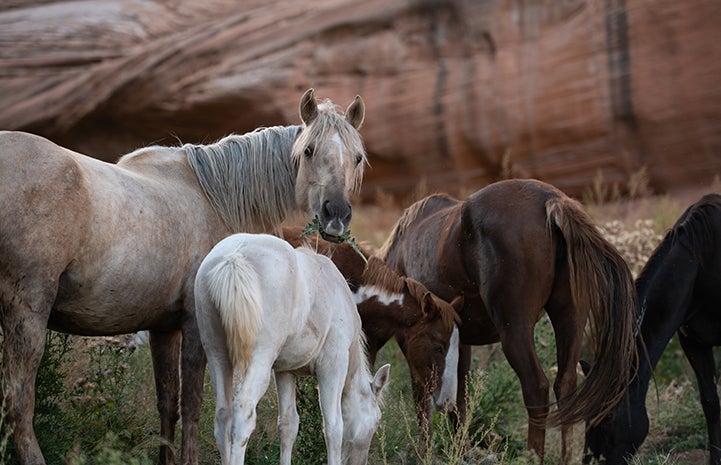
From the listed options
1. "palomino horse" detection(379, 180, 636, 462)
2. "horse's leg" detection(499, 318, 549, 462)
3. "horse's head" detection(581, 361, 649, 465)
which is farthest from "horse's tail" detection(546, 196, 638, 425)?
"horse's head" detection(581, 361, 649, 465)

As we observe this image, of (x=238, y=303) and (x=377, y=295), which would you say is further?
(x=377, y=295)

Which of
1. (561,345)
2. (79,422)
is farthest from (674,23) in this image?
(79,422)

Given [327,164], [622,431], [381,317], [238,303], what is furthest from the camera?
[381,317]

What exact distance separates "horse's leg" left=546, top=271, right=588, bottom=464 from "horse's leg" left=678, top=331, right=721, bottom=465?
4.24ft

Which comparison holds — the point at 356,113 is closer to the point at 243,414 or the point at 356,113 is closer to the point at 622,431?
the point at 243,414

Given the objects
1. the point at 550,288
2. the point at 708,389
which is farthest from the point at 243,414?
the point at 708,389

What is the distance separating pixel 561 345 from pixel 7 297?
328 centimetres

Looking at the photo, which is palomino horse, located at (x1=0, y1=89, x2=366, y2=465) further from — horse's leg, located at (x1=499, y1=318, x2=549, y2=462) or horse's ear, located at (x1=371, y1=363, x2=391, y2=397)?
horse's leg, located at (x1=499, y1=318, x2=549, y2=462)

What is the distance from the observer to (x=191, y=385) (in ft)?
14.9

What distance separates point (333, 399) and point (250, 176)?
4.92 feet

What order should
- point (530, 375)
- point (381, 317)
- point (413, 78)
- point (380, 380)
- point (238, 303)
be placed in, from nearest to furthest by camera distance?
point (238, 303) < point (380, 380) < point (530, 375) < point (381, 317) < point (413, 78)

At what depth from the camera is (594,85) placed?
12422 mm

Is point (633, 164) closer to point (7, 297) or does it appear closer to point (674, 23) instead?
point (674, 23)

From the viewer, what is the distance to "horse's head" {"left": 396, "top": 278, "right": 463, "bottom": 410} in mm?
5656
